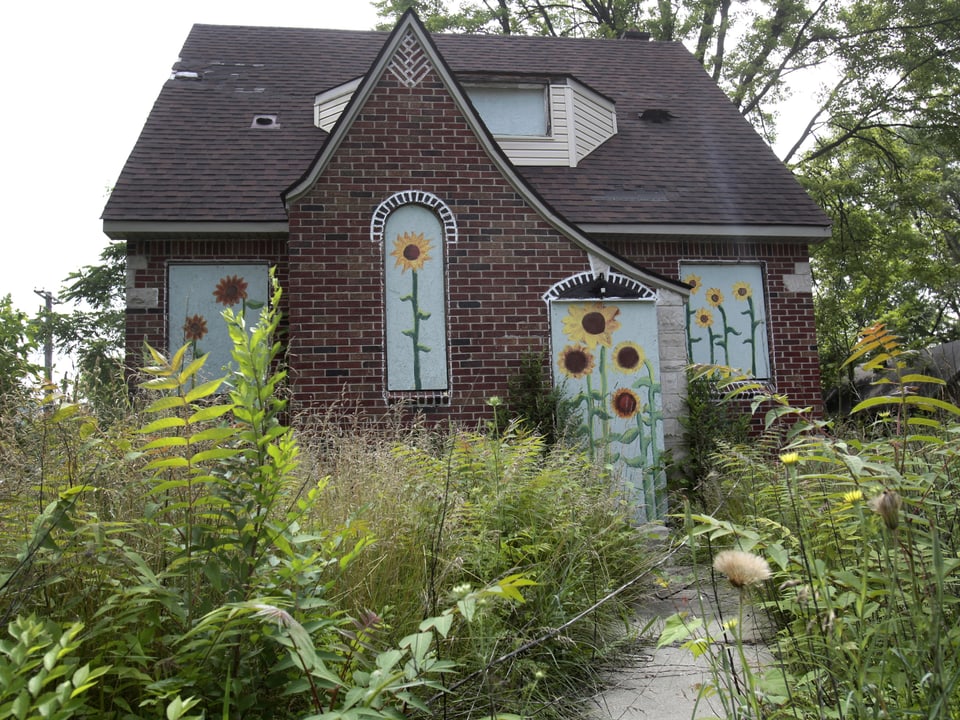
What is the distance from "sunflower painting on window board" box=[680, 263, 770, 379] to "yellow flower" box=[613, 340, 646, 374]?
10.2 ft

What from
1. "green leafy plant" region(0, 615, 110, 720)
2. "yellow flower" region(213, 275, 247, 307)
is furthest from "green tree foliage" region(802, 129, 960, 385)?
"green leafy plant" region(0, 615, 110, 720)

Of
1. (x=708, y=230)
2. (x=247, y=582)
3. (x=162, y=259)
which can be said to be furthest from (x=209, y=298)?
(x=247, y=582)

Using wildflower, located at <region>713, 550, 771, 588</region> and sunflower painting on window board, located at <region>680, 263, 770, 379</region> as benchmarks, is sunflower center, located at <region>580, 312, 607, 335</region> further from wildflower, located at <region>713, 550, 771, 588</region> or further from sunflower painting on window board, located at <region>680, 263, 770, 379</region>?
wildflower, located at <region>713, 550, 771, 588</region>

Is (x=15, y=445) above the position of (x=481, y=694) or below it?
above

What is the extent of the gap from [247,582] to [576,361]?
694 centimetres

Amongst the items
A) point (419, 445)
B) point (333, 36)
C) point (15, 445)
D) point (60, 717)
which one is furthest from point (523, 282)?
point (333, 36)

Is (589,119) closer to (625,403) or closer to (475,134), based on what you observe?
(475,134)

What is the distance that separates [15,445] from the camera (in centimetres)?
332

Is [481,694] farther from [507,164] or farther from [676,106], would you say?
[676,106]

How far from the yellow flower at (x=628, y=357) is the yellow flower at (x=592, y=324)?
14 centimetres

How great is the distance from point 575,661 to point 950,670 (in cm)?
173

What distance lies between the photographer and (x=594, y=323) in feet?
30.2

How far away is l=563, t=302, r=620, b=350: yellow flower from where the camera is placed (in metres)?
9.15

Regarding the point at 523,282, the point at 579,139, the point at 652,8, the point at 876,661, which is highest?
the point at 652,8
